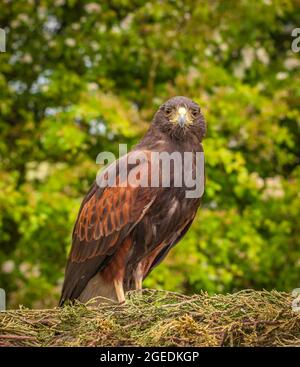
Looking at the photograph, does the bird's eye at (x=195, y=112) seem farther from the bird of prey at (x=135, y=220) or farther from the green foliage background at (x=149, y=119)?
the green foliage background at (x=149, y=119)

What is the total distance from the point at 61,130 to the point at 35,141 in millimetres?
1290

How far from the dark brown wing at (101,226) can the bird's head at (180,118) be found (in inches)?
15.4

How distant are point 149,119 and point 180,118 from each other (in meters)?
4.74

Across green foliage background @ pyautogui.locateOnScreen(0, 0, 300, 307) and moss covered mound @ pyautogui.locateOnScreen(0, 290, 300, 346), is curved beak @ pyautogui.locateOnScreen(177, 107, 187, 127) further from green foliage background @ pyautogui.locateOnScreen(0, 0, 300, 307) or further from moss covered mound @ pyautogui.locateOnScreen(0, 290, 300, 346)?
green foliage background @ pyautogui.locateOnScreen(0, 0, 300, 307)

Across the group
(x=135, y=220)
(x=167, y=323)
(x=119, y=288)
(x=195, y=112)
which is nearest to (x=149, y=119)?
(x=195, y=112)

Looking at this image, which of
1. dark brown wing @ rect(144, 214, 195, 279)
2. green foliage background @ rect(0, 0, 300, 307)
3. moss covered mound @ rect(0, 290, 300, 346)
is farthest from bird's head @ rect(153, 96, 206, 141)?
green foliage background @ rect(0, 0, 300, 307)

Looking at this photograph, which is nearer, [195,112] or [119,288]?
[119,288]

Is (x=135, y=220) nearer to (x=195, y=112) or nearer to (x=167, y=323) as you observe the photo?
(x=195, y=112)

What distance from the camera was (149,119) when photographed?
11.0 m

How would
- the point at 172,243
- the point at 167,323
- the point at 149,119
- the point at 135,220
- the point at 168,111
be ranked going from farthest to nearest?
the point at 149,119 < the point at 172,243 < the point at 168,111 < the point at 135,220 < the point at 167,323

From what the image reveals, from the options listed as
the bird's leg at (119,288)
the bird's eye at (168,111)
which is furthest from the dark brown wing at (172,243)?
the bird's eye at (168,111)

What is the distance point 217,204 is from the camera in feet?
38.9

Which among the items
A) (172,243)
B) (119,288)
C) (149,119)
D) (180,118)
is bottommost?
(119,288)

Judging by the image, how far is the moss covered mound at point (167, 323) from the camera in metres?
4.00
